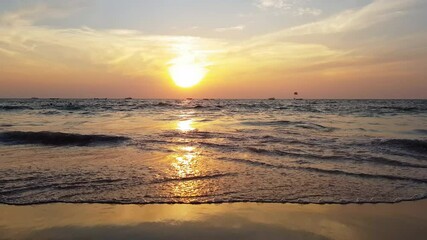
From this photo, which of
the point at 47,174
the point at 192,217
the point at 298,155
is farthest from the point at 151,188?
the point at 298,155

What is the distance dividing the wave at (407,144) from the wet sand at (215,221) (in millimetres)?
7171

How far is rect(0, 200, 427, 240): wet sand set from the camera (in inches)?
Answer: 176

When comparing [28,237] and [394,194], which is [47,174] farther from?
[394,194]

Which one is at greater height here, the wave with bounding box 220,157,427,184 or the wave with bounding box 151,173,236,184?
the wave with bounding box 151,173,236,184

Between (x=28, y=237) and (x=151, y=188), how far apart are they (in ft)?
8.39

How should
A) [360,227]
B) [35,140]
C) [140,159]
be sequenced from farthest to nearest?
[35,140]
[140,159]
[360,227]

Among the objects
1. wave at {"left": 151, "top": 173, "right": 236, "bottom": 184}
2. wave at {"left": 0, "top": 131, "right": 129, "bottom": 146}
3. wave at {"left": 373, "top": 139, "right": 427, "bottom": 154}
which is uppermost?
wave at {"left": 0, "top": 131, "right": 129, "bottom": 146}

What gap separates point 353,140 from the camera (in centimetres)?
1412

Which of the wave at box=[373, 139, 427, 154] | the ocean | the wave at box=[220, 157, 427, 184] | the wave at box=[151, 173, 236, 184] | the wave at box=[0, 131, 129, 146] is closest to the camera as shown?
the ocean

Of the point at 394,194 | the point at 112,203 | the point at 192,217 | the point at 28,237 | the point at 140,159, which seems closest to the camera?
the point at 28,237

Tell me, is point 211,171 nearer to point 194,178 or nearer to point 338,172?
point 194,178

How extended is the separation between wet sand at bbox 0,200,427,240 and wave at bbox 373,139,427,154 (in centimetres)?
717

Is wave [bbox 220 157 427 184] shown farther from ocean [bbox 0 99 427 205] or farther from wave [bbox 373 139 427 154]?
wave [bbox 373 139 427 154]

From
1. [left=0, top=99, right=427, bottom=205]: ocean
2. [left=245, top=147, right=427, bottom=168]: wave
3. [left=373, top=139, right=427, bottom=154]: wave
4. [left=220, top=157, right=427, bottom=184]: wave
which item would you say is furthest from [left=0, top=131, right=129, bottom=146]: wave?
[left=373, top=139, right=427, bottom=154]: wave
